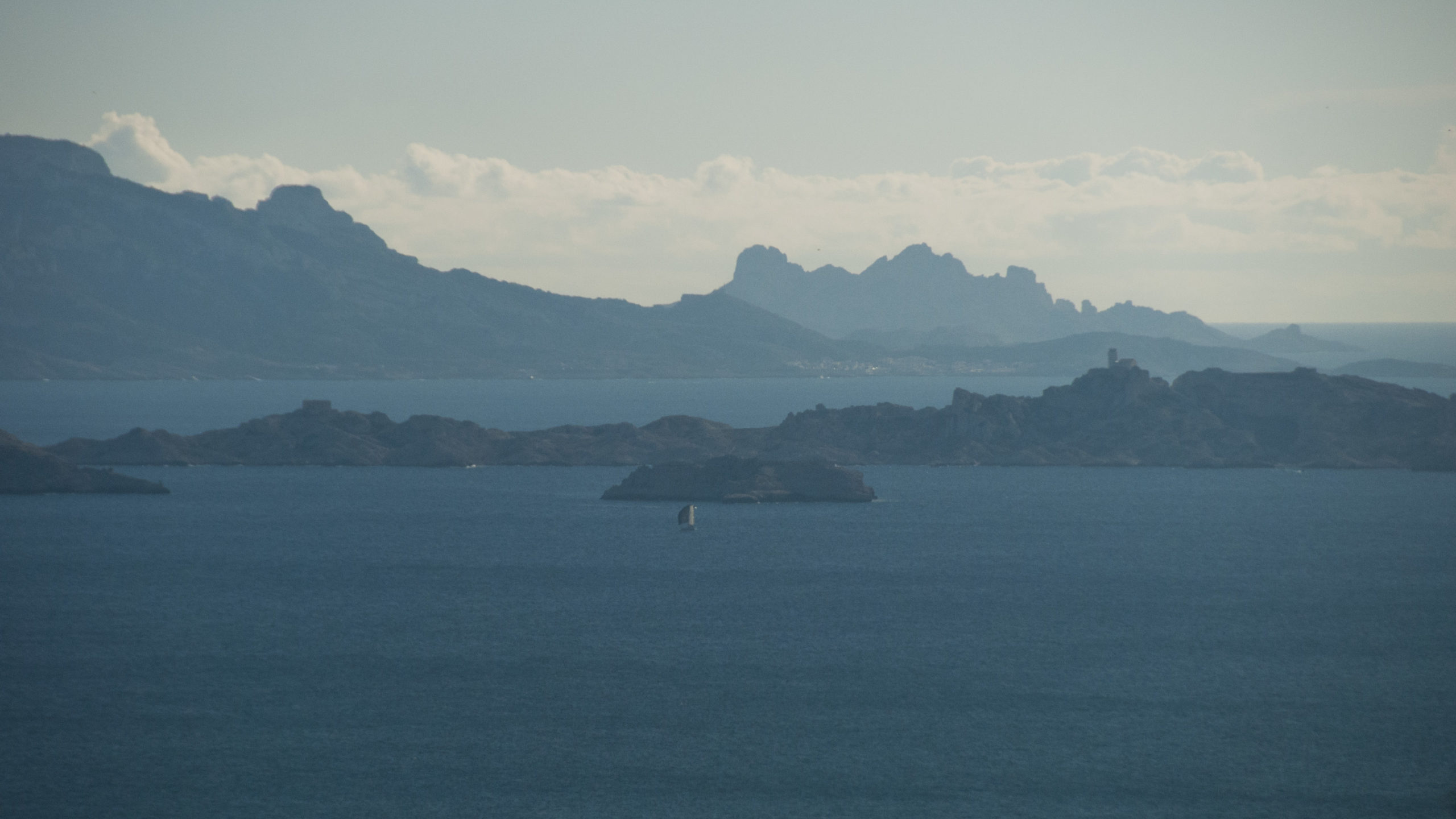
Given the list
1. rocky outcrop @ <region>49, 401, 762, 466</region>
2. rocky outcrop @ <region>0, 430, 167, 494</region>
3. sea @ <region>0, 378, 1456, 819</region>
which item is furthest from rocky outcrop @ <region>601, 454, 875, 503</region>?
rocky outcrop @ <region>0, 430, 167, 494</region>

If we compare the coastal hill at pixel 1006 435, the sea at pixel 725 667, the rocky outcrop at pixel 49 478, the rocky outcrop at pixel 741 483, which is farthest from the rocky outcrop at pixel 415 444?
the sea at pixel 725 667

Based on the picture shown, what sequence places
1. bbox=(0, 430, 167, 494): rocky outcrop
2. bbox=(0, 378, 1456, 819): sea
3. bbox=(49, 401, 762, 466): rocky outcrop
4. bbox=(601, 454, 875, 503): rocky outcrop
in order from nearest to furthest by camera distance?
1. bbox=(0, 378, 1456, 819): sea
2. bbox=(601, 454, 875, 503): rocky outcrop
3. bbox=(0, 430, 167, 494): rocky outcrop
4. bbox=(49, 401, 762, 466): rocky outcrop

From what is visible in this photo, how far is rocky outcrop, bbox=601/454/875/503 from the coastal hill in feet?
78.8

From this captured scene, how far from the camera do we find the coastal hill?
6954 inches

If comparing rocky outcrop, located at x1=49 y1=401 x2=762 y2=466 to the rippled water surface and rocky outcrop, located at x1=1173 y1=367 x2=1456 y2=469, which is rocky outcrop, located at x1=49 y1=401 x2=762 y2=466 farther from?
rocky outcrop, located at x1=1173 y1=367 x2=1456 y2=469

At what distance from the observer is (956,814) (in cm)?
5166

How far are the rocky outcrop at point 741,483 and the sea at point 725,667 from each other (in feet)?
53.5

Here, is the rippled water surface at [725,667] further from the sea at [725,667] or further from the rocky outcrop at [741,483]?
the rocky outcrop at [741,483]

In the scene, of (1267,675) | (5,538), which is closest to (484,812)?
(1267,675)

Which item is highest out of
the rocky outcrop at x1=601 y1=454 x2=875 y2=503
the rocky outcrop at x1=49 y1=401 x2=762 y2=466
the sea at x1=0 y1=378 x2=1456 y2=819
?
the rocky outcrop at x1=49 y1=401 x2=762 y2=466

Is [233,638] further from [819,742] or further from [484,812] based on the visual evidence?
[819,742]

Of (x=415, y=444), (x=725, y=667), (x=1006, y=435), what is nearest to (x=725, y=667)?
(x=725, y=667)

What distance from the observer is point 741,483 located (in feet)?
478

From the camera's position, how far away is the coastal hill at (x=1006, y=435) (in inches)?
6954
